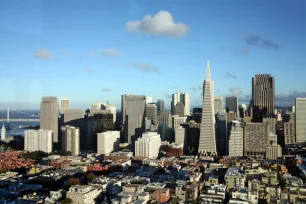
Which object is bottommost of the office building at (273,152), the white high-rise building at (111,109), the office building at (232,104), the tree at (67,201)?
the tree at (67,201)

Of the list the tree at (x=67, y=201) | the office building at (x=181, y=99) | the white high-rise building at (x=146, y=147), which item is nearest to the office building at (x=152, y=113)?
the office building at (x=181, y=99)

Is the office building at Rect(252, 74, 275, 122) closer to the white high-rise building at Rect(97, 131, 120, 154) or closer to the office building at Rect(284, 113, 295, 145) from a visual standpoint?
the office building at Rect(284, 113, 295, 145)

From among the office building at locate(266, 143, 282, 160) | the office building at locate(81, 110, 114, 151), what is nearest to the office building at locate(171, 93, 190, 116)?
the office building at locate(81, 110, 114, 151)

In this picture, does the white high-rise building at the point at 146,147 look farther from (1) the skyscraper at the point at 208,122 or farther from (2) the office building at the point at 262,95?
(2) the office building at the point at 262,95

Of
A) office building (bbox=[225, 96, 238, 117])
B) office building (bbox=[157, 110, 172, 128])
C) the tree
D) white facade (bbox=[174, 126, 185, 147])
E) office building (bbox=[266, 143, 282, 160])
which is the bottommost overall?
the tree

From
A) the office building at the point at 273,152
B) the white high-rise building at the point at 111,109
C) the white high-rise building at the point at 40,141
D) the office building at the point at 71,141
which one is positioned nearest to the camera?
the office building at the point at 273,152

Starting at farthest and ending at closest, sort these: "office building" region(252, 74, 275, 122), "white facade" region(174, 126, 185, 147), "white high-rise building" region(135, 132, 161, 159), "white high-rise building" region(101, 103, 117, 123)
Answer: "white high-rise building" region(101, 103, 117, 123) < "office building" region(252, 74, 275, 122) < "white facade" region(174, 126, 185, 147) < "white high-rise building" region(135, 132, 161, 159)
